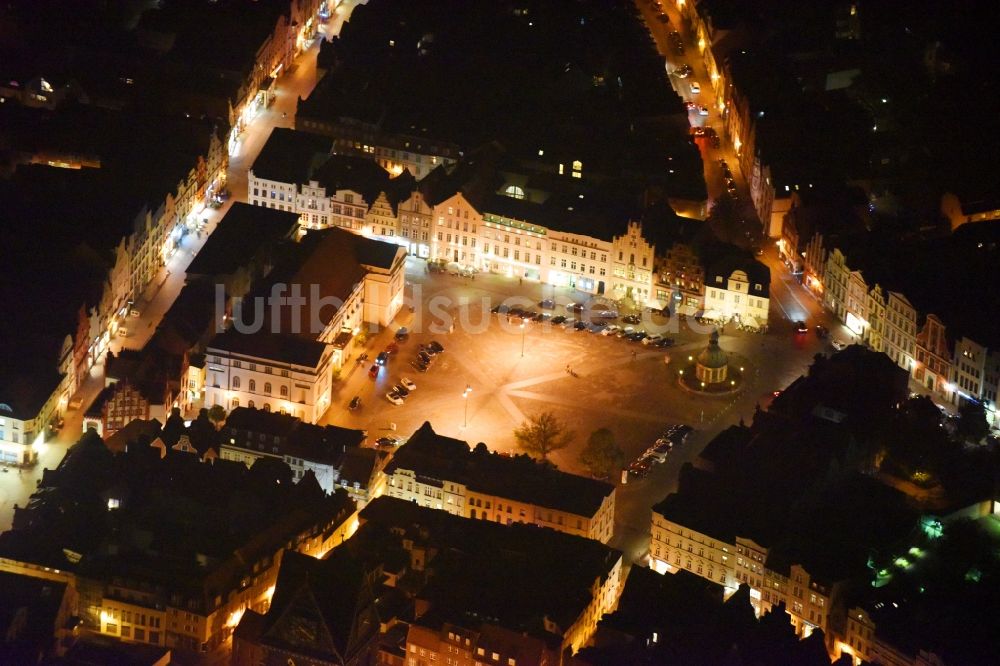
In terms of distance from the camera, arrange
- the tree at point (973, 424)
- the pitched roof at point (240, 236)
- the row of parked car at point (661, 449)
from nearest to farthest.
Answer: the row of parked car at point (661, 449)
the tree at point (973, 424)
the pitched roof at point (240, 236)

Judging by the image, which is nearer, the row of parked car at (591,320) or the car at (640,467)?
the car at (640,467)

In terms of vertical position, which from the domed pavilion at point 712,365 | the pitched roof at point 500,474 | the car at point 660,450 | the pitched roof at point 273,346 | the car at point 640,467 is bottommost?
the pitched roof at point 500,474

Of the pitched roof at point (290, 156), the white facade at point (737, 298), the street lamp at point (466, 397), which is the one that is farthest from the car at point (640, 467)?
the pitched roof at point (290, 156)

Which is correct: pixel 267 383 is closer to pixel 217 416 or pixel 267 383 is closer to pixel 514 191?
pixel 217 416

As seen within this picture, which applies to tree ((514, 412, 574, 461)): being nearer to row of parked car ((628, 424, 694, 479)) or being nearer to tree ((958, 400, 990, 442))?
row of parked car ((628, 424, 694, 479))

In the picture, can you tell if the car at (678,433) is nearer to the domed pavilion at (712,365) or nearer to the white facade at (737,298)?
the domed pavilion at (712,365)

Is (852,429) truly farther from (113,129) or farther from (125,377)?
(113,129)

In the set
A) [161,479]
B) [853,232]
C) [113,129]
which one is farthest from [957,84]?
[161,479]
